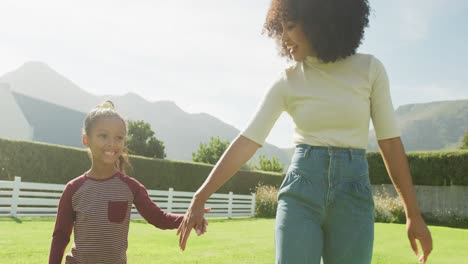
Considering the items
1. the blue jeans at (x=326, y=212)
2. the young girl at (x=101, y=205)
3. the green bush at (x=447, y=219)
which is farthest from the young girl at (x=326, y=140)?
the green bush at (x=447, y=219)

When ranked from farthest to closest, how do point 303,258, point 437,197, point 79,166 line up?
1. point 437,197
2. point 79,166
3. point 303,258

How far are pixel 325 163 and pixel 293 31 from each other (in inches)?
28.4

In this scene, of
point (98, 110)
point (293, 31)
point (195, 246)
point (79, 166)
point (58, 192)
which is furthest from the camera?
point (79, 166)

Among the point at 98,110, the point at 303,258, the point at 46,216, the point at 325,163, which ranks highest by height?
the point at 98,110

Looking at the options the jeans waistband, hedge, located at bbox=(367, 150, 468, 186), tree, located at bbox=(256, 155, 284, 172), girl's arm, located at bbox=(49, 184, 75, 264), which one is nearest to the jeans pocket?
the jeans waistband

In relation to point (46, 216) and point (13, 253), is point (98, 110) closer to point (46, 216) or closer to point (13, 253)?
point (13, 253)

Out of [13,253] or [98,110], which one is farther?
[13,253]

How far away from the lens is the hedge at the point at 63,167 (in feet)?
51.4

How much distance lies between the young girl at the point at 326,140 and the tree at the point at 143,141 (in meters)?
29.4

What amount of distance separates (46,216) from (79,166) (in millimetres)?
3436

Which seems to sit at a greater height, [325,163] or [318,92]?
[318,92]

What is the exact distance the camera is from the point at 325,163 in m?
2.09

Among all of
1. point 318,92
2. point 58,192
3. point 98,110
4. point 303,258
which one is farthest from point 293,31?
point 58,192

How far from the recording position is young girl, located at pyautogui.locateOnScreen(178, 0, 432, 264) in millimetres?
2049
